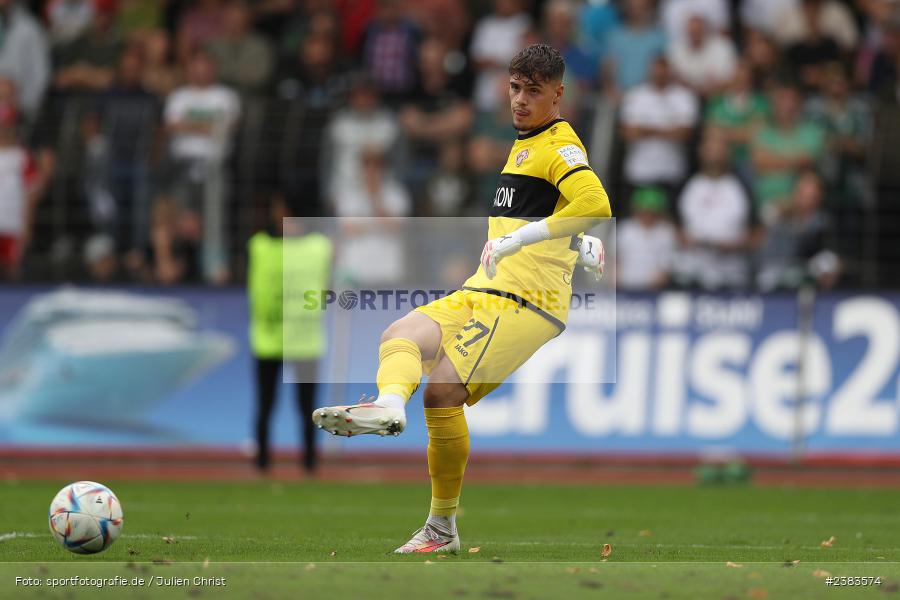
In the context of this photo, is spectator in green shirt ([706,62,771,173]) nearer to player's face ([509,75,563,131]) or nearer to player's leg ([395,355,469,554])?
player's face ([509,75,563,131])

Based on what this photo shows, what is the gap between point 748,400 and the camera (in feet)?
53.5

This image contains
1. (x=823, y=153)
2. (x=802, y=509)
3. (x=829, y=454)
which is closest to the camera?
(x=802, y=509)

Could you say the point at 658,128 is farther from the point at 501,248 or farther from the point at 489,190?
the point at 501,248

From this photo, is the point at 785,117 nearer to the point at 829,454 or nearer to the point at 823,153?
the point at 823,153

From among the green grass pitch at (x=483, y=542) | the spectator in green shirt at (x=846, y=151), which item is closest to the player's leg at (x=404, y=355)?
the green grass pitch at (x=483, y=542)

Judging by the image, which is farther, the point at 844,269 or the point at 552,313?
the point at 844,269

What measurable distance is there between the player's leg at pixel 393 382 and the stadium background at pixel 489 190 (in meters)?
8.22

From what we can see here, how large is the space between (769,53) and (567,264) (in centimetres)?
1090

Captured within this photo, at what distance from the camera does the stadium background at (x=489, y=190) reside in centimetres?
1641

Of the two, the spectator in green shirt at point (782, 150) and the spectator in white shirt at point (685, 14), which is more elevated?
the spectator in white shirt at point (685, 14)

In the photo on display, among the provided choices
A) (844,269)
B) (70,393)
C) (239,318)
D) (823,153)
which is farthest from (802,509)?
(70,393)

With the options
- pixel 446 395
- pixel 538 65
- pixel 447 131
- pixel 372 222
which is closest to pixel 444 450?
pixel 446 395

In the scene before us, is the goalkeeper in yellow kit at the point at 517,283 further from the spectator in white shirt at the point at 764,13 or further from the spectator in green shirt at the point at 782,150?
the spectator in white shirt at the point at 764,13

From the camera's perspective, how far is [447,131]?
1795 cm
